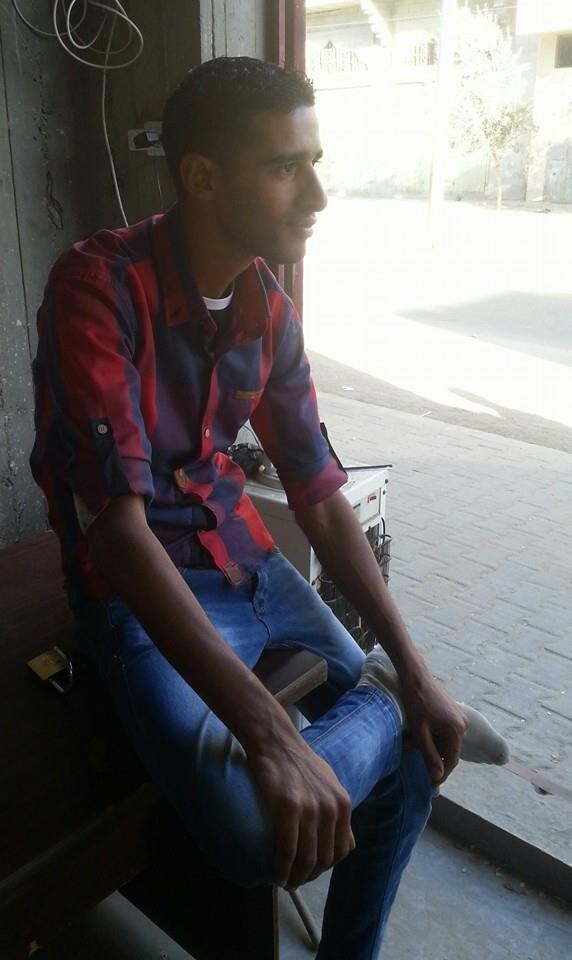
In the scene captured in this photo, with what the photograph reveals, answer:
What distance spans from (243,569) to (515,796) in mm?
1048

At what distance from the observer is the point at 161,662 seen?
1.39m

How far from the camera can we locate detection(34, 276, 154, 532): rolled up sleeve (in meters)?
1.32

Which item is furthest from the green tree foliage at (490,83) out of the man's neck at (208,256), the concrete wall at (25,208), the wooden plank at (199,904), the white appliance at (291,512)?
the wooden plank at (199,904)

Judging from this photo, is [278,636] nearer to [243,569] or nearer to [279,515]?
[243,569]

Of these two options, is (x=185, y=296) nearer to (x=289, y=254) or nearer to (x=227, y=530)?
(x=289, y=254)

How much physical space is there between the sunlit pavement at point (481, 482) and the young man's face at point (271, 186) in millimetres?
1482

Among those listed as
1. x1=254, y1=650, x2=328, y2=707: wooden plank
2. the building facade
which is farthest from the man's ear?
the building facade

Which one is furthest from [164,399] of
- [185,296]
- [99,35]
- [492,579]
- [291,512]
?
[492,579]

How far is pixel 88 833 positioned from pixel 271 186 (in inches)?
44.4

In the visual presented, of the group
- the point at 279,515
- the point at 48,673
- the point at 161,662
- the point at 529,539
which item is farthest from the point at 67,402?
the point at 529,539

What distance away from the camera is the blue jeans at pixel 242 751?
1.21 metres

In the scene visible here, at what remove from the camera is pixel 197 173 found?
1535 millimetres

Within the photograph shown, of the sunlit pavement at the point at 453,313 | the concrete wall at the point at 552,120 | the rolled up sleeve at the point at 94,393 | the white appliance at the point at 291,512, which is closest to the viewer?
the rolled up sleeve at the point at 94,393

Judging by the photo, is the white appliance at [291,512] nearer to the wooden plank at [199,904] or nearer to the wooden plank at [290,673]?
the wooden plank at [290,673]
